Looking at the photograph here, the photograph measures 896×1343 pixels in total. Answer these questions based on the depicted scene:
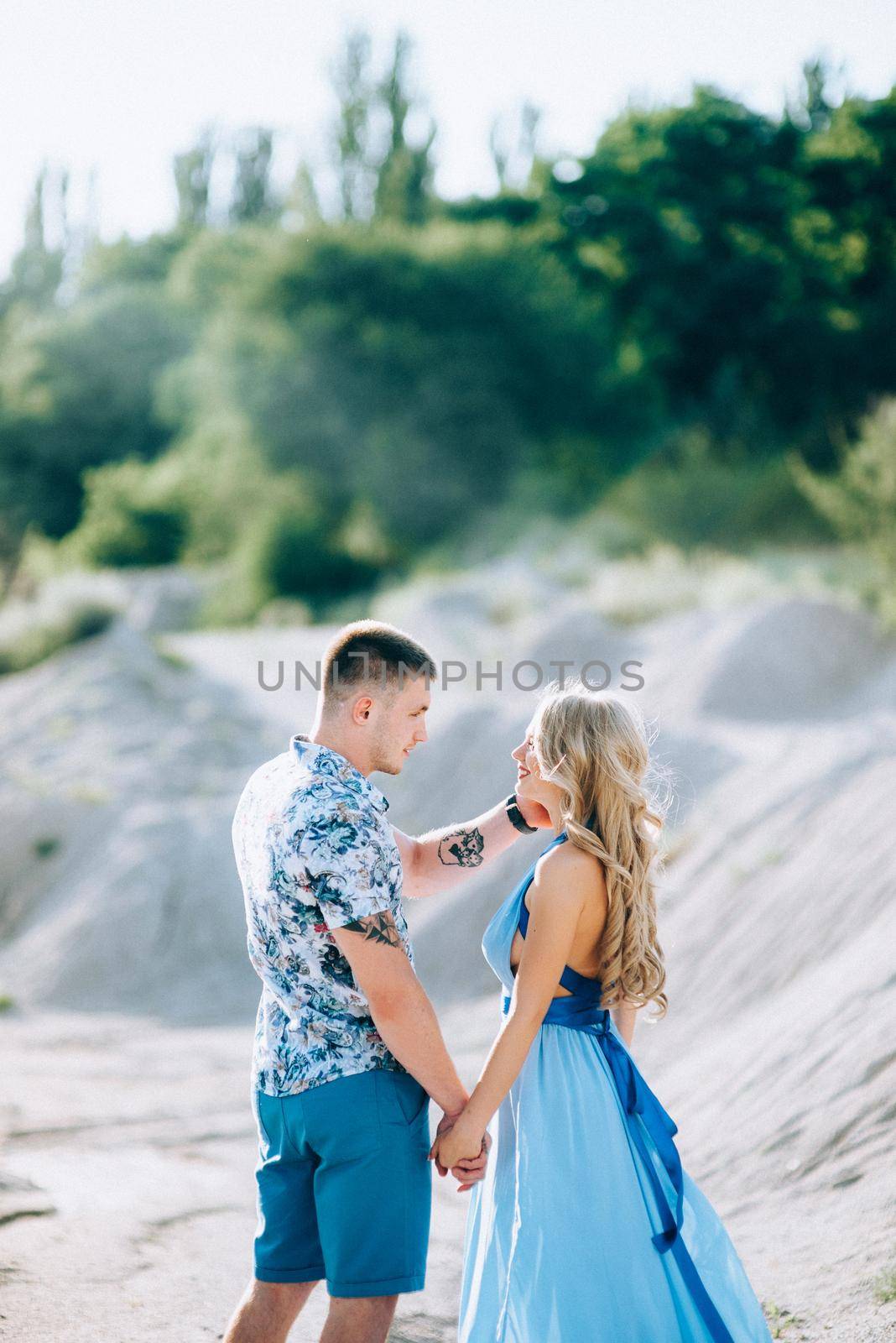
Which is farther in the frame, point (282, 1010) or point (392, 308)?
point (392, 308)

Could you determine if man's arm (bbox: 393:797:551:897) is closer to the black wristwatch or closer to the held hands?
the black wristwatch

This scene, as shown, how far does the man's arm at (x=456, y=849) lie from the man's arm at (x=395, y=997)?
2.02 ft

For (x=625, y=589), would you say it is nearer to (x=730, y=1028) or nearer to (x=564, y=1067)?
(x=730, y=1028)

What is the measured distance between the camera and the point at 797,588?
40.7 feet

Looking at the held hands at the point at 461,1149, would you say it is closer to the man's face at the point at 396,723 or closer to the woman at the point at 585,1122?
the woman at the point at 585,1122

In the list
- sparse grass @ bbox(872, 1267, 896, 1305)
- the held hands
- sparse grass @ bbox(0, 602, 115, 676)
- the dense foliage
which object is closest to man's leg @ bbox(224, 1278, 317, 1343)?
the held hands

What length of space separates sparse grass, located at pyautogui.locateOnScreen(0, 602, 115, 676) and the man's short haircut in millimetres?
13094

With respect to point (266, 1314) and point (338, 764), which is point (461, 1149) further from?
point (338, 764)

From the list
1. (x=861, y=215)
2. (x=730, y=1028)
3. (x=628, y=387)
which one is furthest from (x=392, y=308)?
(x=730, y=1028)

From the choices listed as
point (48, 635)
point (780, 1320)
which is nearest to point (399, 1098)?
point (780, 1320)

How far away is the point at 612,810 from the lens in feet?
8.07

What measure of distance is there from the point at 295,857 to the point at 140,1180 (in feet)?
10.2

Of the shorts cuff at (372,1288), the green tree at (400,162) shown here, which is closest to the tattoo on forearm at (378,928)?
the shorts cuff at (372,1288)

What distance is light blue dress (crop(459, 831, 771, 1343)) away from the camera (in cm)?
230
